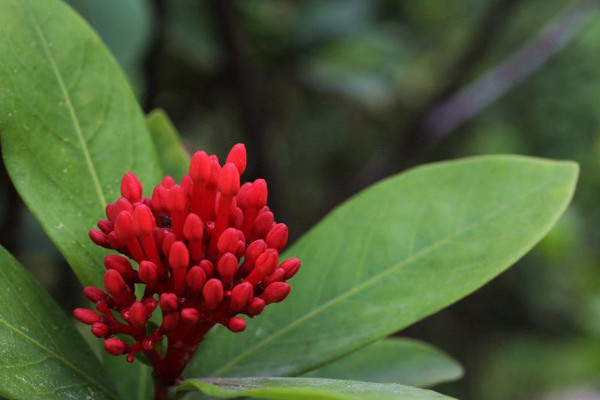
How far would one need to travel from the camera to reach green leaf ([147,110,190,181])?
45.1 inches

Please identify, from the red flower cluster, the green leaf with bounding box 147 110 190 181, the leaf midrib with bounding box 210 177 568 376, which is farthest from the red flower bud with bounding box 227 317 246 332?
the green leaf with bounding box 147 110 190 181

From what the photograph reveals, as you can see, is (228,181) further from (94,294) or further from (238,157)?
(94,294)

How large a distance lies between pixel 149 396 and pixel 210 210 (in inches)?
11.9

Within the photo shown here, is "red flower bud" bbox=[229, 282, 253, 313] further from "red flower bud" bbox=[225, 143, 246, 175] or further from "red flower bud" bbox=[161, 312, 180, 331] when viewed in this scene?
"red flower bud" bbox=[225, 143, 246, 175]

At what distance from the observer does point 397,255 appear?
3.32 feet

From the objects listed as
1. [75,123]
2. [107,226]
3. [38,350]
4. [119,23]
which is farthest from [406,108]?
[38,350]


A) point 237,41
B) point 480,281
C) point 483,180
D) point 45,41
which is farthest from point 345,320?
point 237,41

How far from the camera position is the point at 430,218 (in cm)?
103

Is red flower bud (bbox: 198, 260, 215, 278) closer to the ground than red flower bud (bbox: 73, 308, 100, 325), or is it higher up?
higher up

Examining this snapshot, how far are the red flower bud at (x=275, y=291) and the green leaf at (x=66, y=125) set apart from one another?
24cm

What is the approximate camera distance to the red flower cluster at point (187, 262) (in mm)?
754

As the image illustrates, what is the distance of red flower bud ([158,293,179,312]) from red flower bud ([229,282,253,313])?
60 mm

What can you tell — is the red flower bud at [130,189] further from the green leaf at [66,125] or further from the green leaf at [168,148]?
the green leaf at [168,148]

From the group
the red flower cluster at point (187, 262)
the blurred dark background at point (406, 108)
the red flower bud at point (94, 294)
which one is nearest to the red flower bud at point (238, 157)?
the red flower cluster at point (187, 262)
